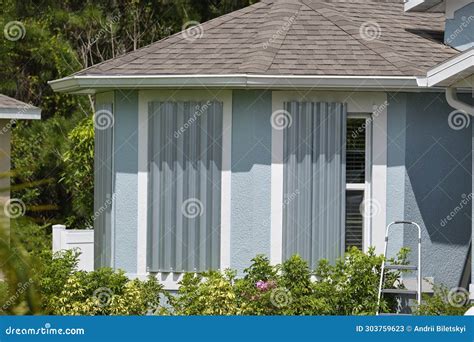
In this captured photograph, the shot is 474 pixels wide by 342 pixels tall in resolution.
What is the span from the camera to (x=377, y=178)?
1191 cm

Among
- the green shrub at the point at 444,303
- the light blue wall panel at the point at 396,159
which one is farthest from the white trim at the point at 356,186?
the green shrub at the point at 444,303

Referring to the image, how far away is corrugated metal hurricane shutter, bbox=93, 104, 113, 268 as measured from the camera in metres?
12.6

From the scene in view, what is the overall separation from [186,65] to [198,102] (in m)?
0.58

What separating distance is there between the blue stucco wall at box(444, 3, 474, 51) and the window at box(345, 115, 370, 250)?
1.81 metres

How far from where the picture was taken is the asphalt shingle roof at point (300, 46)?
11992mm

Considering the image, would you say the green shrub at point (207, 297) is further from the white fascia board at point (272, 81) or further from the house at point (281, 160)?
the white fascia board at point (272, 81)

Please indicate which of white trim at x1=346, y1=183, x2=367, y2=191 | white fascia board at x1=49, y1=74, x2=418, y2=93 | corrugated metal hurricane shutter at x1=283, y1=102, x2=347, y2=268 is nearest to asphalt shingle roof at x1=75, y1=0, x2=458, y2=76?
white fascia board at x1=49, y1=74, x2=418, y2=93

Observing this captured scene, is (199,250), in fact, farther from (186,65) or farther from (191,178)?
(186,65)

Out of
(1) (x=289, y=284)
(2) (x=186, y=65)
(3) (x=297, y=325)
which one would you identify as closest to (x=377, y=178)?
(1) (x=289, y=284)

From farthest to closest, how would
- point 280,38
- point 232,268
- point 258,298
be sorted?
point 280,38
point 232,268
point 258,298

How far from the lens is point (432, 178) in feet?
39.5

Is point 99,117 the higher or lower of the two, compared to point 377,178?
higher

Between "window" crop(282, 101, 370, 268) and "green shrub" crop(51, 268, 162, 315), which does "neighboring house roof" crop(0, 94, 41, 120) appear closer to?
"green shrub" crop(51, 268, 162, 315)

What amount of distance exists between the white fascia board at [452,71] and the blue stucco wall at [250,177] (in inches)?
81.3
